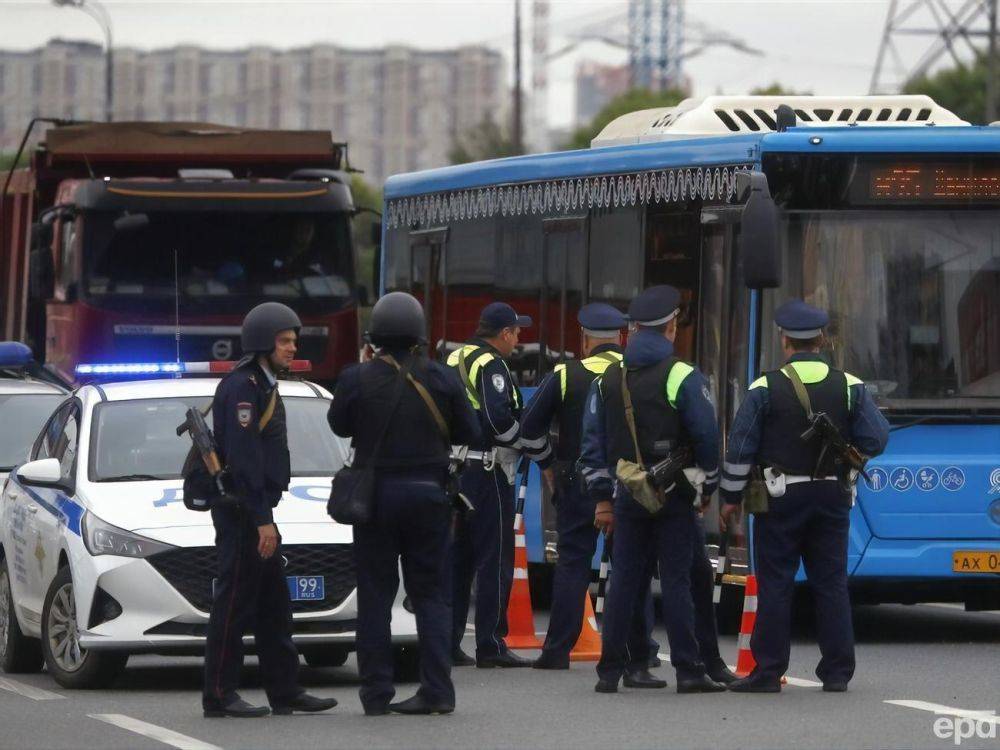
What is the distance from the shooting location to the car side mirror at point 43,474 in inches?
458

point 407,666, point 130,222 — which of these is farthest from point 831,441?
point 130,222

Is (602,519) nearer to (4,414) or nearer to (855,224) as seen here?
(855,224)

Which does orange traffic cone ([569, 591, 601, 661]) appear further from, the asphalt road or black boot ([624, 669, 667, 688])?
black boot ([624, 669, 667, 688])

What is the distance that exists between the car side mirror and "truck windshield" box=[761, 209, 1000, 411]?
394cm

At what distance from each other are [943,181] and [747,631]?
3233 mm

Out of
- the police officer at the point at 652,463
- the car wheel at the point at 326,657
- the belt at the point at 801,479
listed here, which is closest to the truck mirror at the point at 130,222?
the car wheel at the point at 326,657

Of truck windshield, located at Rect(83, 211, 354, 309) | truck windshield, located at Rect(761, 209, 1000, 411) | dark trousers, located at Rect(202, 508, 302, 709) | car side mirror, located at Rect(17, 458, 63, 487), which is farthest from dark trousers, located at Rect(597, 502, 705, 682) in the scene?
truck windshield, located at Rect(83, 211, 354, 309)

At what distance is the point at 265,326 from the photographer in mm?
10055

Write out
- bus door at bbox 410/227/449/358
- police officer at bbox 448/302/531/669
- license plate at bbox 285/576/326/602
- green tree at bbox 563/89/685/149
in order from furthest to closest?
green tree at bbox 563/89/685/149
bus door at bbox 410/227/449/358
police officer at bbox 448/302/531/669
license plate at bbox 285/576/326/602

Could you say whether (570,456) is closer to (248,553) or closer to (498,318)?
(498,318)

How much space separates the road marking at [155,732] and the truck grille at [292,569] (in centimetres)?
82

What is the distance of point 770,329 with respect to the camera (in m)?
13.0

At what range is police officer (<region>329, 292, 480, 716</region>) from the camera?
9.91m

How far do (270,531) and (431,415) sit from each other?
33.0 inches
